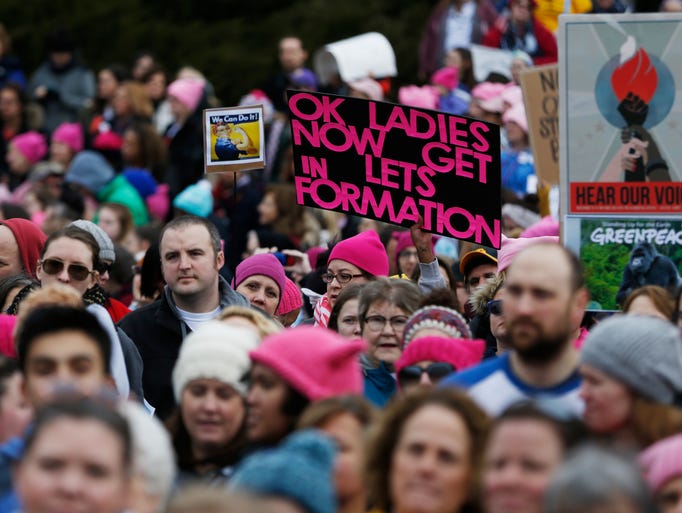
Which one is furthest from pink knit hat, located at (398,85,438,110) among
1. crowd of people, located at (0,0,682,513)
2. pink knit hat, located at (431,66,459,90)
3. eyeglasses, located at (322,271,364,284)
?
eyeglasses, located at (322,271,364,284)

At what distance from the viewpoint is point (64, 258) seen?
997 centimetres

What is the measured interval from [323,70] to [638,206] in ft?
29.0

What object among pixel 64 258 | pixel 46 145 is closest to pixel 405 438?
pixel 64 258

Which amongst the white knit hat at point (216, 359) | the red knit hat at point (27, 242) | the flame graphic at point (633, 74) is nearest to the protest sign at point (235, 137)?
the red knit hat at point (27, 242)

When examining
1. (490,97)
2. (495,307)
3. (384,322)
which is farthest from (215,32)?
(384,322)

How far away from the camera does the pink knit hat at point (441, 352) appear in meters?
8.12

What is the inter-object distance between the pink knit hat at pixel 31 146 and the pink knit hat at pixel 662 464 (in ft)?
46.0

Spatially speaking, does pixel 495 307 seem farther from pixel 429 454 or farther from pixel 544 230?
pixel 429 454

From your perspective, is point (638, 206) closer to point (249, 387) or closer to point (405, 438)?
point (249, 387)

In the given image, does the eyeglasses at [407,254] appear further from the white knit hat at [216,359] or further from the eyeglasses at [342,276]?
the white knit hat at [216,359]

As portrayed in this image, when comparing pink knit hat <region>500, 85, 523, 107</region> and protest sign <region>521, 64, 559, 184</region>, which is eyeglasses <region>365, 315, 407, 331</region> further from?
pink knit hat <region>500, 85, 523, 107</region>

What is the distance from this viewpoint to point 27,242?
10875 millimetres

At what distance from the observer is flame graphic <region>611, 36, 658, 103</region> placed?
10.1m

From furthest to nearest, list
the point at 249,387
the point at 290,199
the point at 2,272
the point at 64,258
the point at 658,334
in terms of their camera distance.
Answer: the point at 290,199 < the point at 2,272 < the point at 64,258 < the point at 249,387 < the point at 658,334
